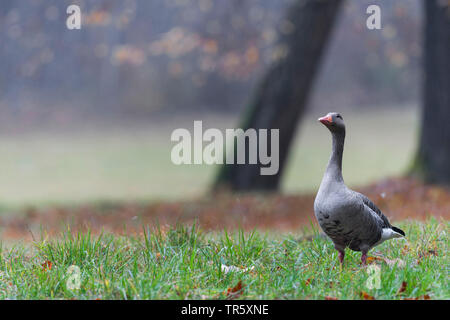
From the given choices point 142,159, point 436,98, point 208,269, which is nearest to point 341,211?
point 208,269

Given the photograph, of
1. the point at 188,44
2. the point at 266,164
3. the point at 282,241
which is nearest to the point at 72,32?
the point at 188,44

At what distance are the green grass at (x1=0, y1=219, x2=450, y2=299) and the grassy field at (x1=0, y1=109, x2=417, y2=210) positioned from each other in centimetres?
1079

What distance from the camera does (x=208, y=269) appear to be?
4.16 metres

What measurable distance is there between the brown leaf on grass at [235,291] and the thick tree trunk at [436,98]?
733cm

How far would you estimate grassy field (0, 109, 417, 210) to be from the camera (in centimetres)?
1936

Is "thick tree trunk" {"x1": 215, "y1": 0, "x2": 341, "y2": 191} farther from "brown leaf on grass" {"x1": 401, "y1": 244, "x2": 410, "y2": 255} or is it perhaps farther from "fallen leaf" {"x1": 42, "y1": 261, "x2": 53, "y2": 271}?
"fallen leaf" {"x1": 42, "y1": 261, "x2": 53, "y2": 271}

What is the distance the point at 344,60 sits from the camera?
33.1m

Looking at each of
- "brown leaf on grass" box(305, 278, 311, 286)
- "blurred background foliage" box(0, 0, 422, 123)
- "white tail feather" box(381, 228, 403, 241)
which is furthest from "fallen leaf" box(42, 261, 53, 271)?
"blurred background foliage" box(0, 0, 422, 123)

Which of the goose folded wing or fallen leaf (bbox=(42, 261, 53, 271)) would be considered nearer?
the goose folded wing

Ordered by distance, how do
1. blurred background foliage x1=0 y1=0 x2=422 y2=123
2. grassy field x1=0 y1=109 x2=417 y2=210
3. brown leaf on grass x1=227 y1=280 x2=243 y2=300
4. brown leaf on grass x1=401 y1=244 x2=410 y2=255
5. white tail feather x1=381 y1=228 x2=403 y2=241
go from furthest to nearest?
blurred background foliage x1=0 y1=0 x2=422 y2=123, grassy field x1=0 y1=109 x2=417 y2=210, brown leaf on grass x1=401 y1=244 x2=410 y2=255, white tail feather x1=381 y1=228 x2=403 y2=241, brown leaf on grass x1=227 y1=280 x2=243 y2=300

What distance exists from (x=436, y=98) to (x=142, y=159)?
1636 cm

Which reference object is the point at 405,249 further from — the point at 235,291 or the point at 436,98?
the point at 436,98

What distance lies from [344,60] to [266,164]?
2258cm
